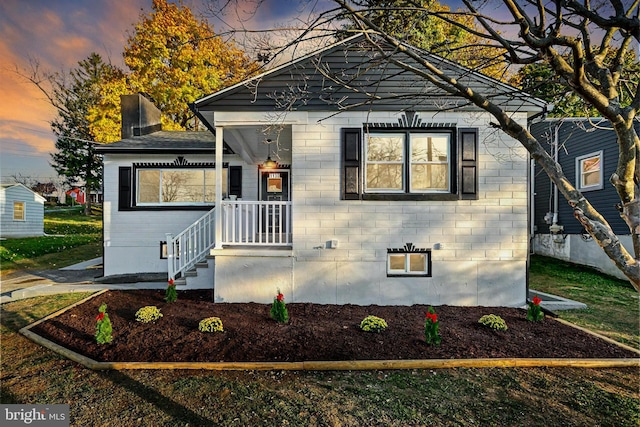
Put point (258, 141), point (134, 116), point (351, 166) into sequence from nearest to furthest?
1. point (351, 166)
2. point (258, 141)
3. point (134, 116)

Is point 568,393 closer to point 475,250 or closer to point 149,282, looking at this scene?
point 475,250

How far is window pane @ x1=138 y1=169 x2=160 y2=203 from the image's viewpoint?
9133 mm

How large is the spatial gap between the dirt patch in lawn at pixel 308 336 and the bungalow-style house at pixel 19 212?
17.6 m

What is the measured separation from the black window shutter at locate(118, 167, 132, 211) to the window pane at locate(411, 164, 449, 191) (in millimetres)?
7850

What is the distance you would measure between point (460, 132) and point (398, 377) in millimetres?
4957

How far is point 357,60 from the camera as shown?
21.5ft

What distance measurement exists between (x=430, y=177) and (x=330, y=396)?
4.79 meters

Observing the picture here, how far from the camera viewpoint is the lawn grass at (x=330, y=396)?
9.50 ft

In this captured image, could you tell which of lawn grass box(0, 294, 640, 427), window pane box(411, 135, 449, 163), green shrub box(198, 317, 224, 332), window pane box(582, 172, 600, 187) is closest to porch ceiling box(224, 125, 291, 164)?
window pane box(411, 135, 449, 163)

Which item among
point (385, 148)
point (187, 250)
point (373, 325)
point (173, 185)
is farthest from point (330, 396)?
point (173, 185)

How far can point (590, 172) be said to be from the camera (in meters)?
10.7

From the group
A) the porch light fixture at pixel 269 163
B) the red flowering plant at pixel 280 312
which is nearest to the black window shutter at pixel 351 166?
the red flowering plant at pixel 280 312

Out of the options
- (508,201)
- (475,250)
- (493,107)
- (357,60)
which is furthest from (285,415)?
(357,60)

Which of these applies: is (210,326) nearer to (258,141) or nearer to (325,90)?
(258,141)
